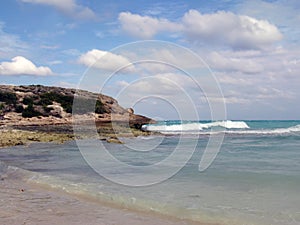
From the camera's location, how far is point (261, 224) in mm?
7930

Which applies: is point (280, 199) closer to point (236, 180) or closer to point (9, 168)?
point (236, 180)

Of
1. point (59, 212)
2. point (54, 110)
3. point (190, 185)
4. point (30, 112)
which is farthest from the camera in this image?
point (54, 110)

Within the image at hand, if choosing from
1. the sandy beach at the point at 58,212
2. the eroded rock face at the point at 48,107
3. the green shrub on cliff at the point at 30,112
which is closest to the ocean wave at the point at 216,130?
the eroded rock face at the point at 48,107

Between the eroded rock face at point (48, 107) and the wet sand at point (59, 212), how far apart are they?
51.6 meters

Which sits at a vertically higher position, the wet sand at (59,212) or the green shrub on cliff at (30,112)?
the green shrub on cliff at (30,112)

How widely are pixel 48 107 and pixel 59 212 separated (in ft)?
215

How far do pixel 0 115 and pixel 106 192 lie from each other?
58468mm

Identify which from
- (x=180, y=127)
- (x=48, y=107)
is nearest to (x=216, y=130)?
(x=180, y=127)

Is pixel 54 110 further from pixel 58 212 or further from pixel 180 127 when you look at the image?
pixel 58 212

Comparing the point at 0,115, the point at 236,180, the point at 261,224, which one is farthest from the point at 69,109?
the point at 261,224

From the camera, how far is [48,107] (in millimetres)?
71875

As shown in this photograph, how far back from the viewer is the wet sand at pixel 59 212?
317 inches

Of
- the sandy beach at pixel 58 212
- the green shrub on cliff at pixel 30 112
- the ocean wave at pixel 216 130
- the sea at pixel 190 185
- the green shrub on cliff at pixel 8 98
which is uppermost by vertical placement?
the green shrub on cliff at pixel 8 98

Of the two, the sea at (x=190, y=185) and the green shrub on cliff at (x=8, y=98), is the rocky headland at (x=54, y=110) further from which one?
the sea at (x=190, y=185)
